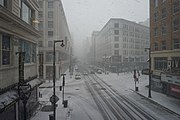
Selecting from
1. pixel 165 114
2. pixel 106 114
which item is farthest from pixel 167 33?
pixel 106 114

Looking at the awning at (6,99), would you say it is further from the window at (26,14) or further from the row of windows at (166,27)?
the row of windows at (166,27)

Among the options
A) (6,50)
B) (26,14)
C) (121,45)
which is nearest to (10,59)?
(6,50)

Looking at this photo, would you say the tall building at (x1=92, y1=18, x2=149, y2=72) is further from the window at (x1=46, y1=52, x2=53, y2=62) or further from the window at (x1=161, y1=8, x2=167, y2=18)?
the window at (x1=161, y1=8, x2=167, y2=18)

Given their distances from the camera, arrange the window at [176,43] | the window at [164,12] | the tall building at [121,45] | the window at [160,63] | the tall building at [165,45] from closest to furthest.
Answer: the tall building at [165,45] → the window at [176,43] → the window at [160,63] → the window at [164,12] → the tall building at [121,45]

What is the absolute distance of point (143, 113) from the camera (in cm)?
2058

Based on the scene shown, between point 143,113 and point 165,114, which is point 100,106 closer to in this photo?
point 143,113

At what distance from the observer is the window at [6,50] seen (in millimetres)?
13594

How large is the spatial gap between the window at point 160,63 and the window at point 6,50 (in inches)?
1111

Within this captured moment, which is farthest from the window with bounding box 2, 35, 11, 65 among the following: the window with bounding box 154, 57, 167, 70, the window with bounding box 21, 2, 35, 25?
the window with bounding box 154, 57, 167, 70

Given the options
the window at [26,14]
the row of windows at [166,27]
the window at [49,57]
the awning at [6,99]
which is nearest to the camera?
the awning at [6,99]

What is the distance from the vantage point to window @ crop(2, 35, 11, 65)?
13.6 m

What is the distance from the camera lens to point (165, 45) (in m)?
35.4

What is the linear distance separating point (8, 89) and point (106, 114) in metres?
10.9

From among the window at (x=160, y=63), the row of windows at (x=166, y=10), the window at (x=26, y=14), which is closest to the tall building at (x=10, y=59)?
the window at (x=26, y=14)
